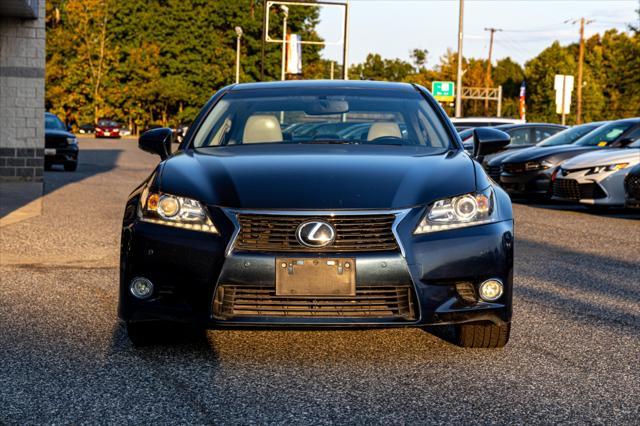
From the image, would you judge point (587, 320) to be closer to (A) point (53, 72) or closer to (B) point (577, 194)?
(B) point (577, 194)

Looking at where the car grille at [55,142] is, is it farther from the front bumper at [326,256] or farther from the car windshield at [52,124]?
the front bumper at [326,256]

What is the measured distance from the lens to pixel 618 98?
93.1 m

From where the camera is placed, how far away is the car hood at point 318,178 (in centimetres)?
478

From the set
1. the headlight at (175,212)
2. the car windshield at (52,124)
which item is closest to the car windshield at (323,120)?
the headlight at (175,212)

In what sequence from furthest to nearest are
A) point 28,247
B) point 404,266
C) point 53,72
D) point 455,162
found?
point 53,72 → point 28,247 → point 455,162 → point 404,266

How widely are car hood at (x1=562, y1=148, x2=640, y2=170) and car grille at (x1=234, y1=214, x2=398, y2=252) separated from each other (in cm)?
1111

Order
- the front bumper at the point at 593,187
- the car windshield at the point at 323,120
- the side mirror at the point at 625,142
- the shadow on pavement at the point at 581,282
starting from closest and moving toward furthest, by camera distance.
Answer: the car windshield at the point at 323,120, the shadow on pavement at the point at 581,282, the front bumper at the point at 593,187, the side mirror at the point at 625,142

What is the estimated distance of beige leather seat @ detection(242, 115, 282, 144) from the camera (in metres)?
6.16

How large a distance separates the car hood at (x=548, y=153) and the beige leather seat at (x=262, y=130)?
11.8m

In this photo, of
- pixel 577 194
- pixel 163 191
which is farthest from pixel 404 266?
pixel 577 194

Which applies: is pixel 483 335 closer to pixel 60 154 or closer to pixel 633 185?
pixel 633 185

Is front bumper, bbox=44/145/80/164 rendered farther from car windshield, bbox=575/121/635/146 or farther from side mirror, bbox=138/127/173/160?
side mirror, bbox=138/127/173/160

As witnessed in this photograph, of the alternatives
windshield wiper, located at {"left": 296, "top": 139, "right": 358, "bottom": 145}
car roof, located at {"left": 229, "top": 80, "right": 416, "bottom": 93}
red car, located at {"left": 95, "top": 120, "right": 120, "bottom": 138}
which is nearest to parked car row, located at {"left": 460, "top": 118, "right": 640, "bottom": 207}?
car roof, located at {"left": 229, "top": 80, "right": 416, "bottom": 93}

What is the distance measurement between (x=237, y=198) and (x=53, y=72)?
3035 inches
